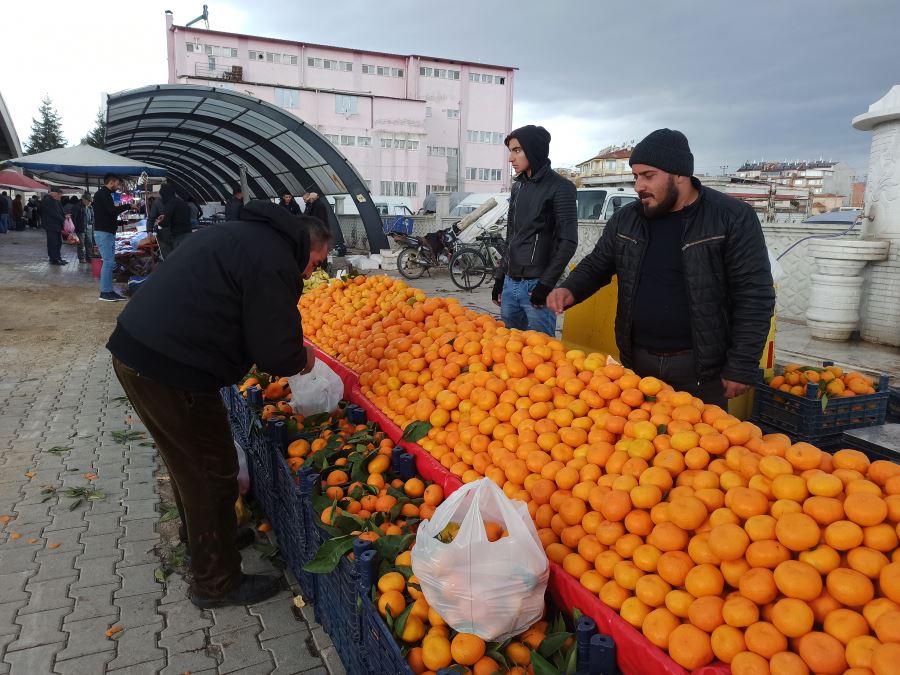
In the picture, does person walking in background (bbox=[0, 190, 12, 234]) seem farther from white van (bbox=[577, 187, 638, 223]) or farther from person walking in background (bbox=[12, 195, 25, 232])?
white van (bbox=[577, 187, 638, 223])

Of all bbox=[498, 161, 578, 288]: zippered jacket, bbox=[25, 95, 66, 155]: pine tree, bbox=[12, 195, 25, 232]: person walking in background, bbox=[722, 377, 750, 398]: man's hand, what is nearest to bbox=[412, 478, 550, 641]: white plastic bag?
bbox=[722, 377, 750, 398]: man's hand

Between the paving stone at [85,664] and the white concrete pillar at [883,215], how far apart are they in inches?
317

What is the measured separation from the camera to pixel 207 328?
8.04ft

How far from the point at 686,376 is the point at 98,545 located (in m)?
3.45

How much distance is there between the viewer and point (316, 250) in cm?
274

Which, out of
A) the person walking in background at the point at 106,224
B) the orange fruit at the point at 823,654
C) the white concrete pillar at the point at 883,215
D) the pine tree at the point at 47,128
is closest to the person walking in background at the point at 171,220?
the person walking in background at the point at 106,224

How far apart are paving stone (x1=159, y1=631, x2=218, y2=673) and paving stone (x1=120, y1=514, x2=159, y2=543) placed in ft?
3.41

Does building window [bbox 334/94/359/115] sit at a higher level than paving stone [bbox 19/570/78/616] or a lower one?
higher

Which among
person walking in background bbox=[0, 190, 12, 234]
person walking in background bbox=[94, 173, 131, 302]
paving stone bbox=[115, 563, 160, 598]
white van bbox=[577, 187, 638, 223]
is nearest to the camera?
paving stone bbox=[115, 563, 160, 598]

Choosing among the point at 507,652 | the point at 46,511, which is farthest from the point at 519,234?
the point at 46,511

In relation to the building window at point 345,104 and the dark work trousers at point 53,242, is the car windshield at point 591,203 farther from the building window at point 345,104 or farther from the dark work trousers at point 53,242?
the building window at point 345,104

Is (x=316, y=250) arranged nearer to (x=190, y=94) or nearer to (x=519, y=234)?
(x=519, y=234)

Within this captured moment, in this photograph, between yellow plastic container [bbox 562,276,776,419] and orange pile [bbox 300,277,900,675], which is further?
yellow plastic container [bbox 562,276,776,419]

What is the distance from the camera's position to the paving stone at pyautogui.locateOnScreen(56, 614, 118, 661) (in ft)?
8.57
